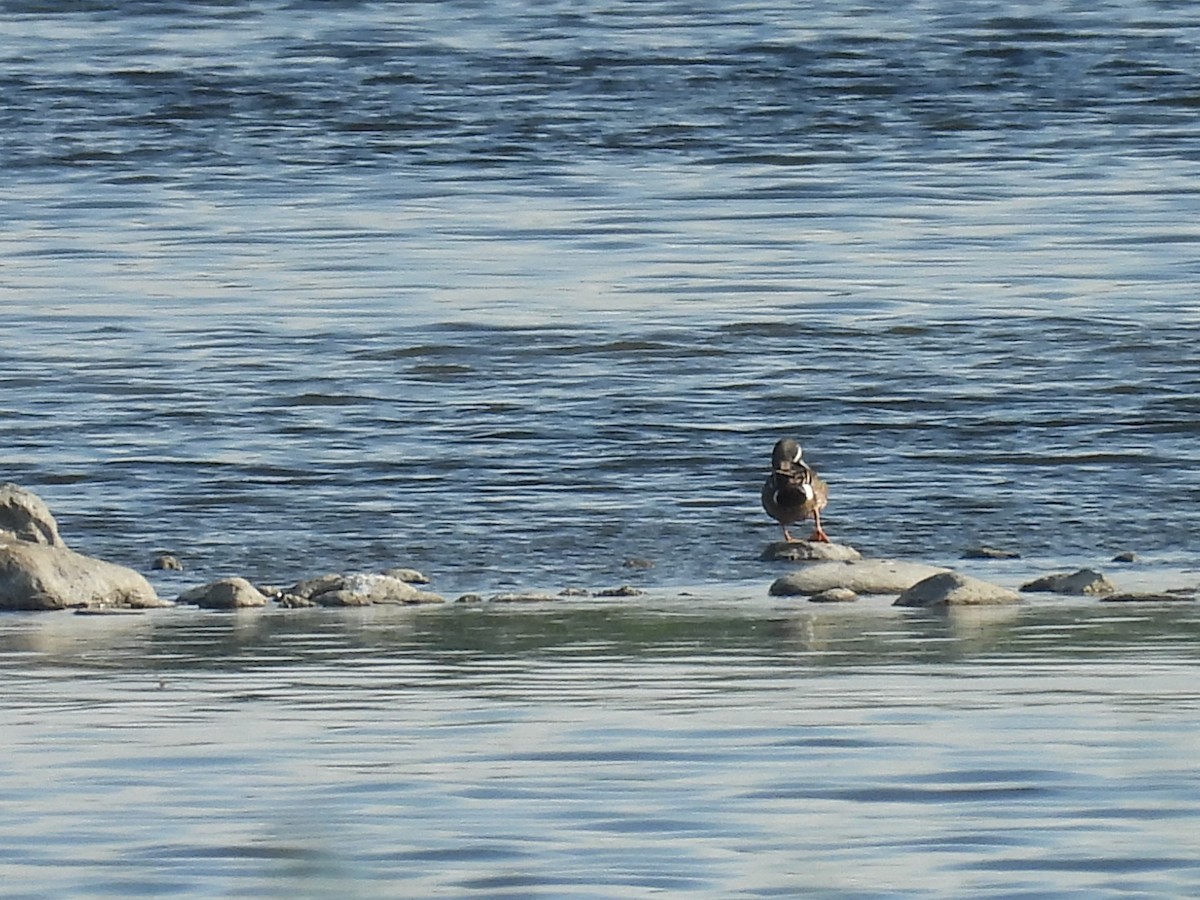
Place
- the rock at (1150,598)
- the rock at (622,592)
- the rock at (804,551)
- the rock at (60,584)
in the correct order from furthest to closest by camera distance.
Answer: the rock at (804,551) → the rock at (622,592) → the rock at (60,584) → the rock at (1150,598)

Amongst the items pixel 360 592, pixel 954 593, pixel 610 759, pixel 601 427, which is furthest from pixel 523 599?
pixel 601 427

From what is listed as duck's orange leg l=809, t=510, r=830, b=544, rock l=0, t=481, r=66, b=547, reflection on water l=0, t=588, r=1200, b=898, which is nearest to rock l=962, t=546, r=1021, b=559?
duck's orange leg l=809, t=510, r=830, b=544

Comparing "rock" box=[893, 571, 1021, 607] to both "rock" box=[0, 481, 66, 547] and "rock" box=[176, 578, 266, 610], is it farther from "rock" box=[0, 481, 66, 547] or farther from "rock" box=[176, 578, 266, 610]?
"rock" box=[0, 481, 66, 547]

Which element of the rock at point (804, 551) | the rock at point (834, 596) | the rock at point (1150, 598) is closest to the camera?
the rock at point (1150, 598)

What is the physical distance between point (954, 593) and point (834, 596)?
43 centimetres

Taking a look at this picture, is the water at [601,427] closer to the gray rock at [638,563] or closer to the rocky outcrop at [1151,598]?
the gray rock at [638,563]

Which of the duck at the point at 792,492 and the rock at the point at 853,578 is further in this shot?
the duck at the point at 792,492

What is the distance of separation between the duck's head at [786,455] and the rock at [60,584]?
3.01 meters

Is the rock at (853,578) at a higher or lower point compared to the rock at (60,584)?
lower

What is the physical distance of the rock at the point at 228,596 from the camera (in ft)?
29.7

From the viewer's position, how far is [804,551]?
33.8 ft

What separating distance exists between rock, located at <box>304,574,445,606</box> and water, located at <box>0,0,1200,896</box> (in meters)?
0.24

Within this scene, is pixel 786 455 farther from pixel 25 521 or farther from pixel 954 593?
pixel 25 521

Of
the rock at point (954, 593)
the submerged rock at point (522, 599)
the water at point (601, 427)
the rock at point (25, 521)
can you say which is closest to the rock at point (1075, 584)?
the rock at point (954, 593)
